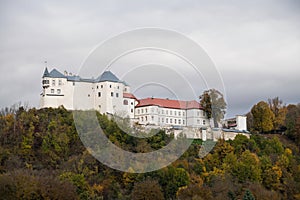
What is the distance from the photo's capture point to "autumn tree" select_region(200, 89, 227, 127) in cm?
6912

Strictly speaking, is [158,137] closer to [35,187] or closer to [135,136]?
[135,136]

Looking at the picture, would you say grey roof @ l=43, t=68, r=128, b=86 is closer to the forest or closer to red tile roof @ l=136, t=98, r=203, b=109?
red tile roof @ l=136, t=98, r=203, b=109

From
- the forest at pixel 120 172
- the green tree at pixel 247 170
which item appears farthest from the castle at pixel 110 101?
the green tree at pixel 247 170

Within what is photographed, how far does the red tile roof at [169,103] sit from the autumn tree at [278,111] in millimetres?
14280

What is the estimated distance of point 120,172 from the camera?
59.2 m

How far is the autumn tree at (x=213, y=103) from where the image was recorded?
227 ft

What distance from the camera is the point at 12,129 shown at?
6556 cm

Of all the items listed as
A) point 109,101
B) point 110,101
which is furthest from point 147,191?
point 110,101

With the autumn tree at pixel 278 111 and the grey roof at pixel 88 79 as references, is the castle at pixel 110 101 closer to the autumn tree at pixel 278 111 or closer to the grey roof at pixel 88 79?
the grey roof at pixel 88 79

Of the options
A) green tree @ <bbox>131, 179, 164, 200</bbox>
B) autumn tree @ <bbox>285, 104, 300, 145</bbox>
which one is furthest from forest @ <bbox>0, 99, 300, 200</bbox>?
autumn tree @ <bbox>285, 104, 300, 145</bbox>

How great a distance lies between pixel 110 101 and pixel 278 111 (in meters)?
26.4

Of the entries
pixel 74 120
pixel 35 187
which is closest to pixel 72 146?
pixel 74 120

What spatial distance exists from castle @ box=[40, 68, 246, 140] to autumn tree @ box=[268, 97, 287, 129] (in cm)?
1327

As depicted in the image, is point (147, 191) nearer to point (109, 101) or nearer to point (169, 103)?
point (109, 101)
